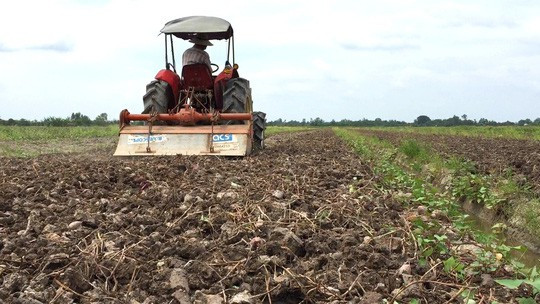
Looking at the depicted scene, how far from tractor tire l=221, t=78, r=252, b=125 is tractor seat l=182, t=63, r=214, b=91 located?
45 centimetres

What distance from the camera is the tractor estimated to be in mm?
9500

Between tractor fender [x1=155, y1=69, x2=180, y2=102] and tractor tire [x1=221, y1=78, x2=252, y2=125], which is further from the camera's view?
tractor fender [x1=155, y1=69, x2=180, y2=102]

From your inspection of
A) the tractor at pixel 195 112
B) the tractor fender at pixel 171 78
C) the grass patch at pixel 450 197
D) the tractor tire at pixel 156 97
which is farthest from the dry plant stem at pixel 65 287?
the tractor fender at pixel 171 78

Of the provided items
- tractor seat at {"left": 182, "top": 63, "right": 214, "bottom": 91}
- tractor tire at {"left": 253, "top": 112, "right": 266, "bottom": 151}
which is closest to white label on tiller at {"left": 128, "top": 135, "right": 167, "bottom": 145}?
tractor seat at {"left": 182, "top": 63, "right": 214, "bottom": 91}

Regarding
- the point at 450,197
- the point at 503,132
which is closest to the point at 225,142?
the point at 450,197

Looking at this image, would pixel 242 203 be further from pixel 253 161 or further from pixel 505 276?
pixel 253 161

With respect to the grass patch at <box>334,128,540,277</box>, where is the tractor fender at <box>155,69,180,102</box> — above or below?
above

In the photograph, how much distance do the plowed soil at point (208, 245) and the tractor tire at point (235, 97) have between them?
415cm

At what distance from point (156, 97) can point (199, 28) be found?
141 cm

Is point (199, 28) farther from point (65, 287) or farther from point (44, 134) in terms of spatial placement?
point (44, 134)

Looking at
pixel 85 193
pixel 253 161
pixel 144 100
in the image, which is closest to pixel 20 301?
pixel 85 193

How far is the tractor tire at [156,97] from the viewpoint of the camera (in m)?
10.3

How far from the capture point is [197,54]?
10.6 meters

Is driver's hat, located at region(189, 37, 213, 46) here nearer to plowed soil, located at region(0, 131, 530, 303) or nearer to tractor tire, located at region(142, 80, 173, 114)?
tractor tire, located at region(142, 80, 173, 114)
